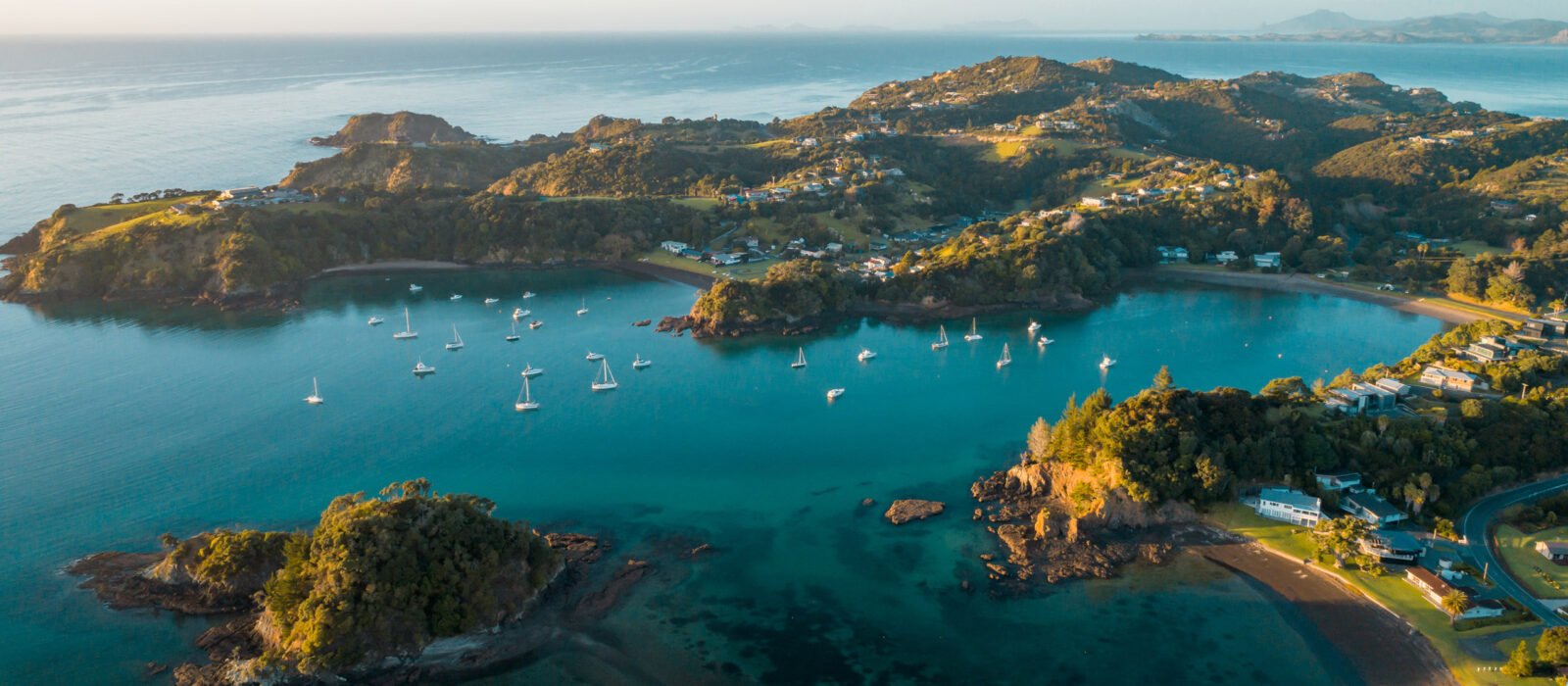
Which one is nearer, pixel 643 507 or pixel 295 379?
pixel 643 507

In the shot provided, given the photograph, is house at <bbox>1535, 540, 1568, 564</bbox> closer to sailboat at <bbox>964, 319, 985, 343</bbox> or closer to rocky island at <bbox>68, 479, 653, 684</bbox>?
rocky island at <bbox>68, 479, 653, 684</bbox>

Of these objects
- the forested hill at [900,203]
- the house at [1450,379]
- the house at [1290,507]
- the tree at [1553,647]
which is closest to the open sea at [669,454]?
the house at [1290,507]

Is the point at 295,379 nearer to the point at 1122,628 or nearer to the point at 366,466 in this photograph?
the point at 366,466

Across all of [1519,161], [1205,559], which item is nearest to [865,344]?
[1205,559]

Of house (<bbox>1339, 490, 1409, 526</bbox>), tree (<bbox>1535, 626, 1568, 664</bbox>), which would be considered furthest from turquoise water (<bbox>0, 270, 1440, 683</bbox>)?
house (<bbox>1339, 490, 1409, 526</bbox>)

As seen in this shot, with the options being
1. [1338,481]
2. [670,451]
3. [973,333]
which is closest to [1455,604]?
[1338,481]

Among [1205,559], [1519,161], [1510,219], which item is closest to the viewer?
[1205,559]

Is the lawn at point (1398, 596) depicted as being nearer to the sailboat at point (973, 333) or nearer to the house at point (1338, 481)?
the house at point (1338, 481)
